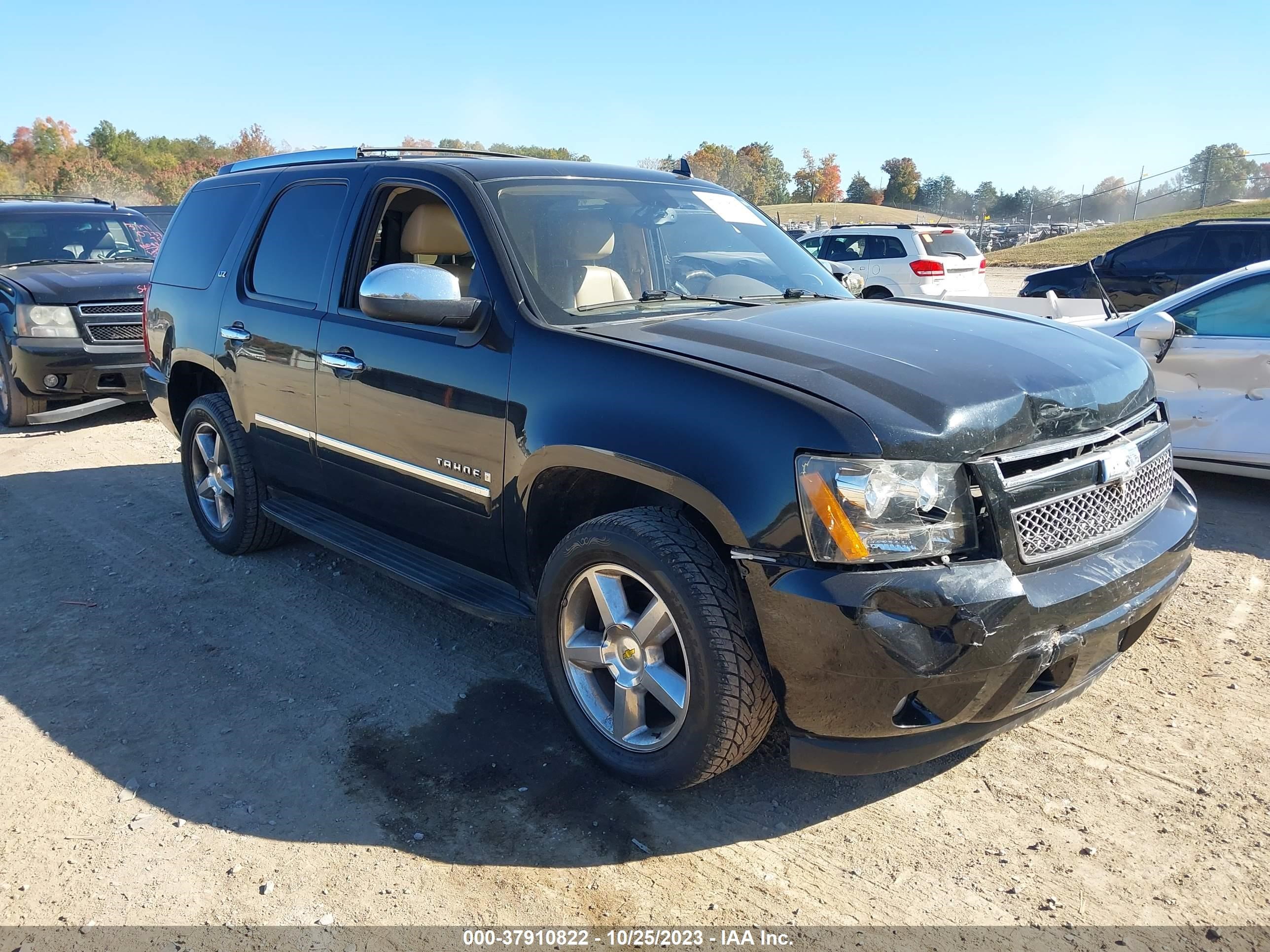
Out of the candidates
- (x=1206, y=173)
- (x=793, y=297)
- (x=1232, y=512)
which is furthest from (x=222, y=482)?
(x=1206, y=173)

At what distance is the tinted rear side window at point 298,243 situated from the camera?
4246mm

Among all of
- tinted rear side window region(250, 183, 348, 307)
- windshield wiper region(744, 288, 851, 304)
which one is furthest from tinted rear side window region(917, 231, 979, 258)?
tinted rear side window region(250, 183, 348, 307)

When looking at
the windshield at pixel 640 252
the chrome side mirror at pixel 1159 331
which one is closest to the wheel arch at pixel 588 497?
the windshield at pixel 640 252

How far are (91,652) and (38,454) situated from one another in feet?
14.4

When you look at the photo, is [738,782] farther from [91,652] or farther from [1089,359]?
[91,652]

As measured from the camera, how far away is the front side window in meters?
5.90

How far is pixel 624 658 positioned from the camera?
303 cm

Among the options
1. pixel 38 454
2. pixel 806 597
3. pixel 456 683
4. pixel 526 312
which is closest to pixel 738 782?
pixel 806 597

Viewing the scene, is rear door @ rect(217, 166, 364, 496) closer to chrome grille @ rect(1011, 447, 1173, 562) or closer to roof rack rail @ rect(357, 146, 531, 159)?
roof rack rail @ rect(357, 146, 531, 159)

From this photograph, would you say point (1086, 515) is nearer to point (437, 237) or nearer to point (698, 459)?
point (698, 459)

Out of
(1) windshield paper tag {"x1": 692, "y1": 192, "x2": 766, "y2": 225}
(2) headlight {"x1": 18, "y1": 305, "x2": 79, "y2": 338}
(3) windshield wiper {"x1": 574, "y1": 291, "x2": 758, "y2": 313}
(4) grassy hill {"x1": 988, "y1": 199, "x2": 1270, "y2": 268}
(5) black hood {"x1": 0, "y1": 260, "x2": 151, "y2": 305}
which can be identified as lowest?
(4) grassy hill {"x1": 988, "y1": 199, "x2": 1270, "y2": 268}

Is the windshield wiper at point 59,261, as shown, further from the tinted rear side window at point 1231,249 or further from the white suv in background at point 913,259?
the tinted rear side window at point 1231,249

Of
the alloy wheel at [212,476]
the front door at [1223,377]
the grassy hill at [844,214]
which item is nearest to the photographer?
the alloy wheel at [212,476]

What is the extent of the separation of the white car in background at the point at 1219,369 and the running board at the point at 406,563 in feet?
15.0
